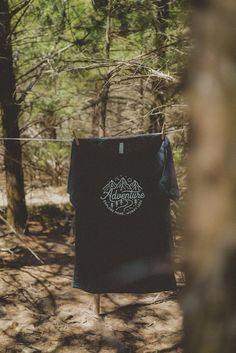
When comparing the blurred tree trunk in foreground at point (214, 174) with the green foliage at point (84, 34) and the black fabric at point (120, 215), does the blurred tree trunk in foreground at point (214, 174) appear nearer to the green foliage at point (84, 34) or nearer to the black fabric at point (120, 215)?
the black fabric at point (120, 215)

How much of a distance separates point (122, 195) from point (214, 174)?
2.91m

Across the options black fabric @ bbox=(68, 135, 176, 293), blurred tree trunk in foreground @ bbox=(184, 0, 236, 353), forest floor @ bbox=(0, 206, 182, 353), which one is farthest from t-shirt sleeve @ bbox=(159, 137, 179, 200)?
blurred tree trunk in foreground @ bbox=(184, 0, 236, 353)

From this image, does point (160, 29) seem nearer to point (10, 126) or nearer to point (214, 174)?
point (10, 126)

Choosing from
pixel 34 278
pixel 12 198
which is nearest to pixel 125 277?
pixel 34 278

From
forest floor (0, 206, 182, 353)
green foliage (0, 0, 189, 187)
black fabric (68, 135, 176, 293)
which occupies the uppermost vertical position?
green foliage (0, 0, 189, 187)

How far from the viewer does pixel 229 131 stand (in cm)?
85

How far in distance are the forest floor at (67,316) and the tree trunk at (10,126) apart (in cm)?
88

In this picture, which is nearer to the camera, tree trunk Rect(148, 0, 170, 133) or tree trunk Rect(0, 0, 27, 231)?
tree trunk Rect(148, 0, 170, 133)

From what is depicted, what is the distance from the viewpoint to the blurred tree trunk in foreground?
33.3 inches

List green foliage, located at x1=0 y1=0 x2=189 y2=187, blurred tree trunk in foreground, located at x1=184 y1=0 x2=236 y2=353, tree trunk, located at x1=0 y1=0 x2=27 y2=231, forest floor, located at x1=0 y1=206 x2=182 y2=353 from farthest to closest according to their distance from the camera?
1. tree trunk, located at x1=0 y1=0 x2=27 y2=231
2. green foliage, located at x1=0 y1=0 x2=189 y2=187
3. forest floor, located at x1=0 y1=206 x2=182 y2=353
4. blurred tree trunk in foreground, located at x1=184 y1=0 x2=236 y2=353

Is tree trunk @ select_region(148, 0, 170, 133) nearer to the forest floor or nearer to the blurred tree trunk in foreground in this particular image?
the forest floor

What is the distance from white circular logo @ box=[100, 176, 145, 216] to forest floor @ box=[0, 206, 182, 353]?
49.1 inches

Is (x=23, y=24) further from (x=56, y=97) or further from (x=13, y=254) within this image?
(x=13, y=254)

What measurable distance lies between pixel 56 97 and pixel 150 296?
3.89 m
